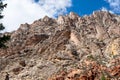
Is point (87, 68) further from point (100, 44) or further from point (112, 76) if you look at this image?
point (100, 44)

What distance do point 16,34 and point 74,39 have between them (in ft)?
123

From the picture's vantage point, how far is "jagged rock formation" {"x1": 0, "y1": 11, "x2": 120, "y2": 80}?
418 feet

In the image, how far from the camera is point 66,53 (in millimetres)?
150500

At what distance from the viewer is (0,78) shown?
134 m

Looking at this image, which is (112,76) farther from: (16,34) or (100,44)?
(16,34)

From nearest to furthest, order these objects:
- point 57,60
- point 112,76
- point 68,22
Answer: point 112,76
point 57,60
point 68,22

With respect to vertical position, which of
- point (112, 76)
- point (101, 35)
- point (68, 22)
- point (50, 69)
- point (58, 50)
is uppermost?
point (68, 22)

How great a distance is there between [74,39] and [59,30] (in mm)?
10901

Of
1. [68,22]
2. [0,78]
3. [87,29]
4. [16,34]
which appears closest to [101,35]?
[87,29]

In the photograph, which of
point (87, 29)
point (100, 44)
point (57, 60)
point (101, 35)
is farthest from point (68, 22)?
point (57, 60)

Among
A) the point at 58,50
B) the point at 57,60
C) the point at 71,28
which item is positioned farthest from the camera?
the point at 71,28

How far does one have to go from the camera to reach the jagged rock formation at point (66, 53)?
12744 centimetres

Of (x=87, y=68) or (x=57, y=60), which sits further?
(x=57, y=60)

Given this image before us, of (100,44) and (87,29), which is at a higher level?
(87,29)
